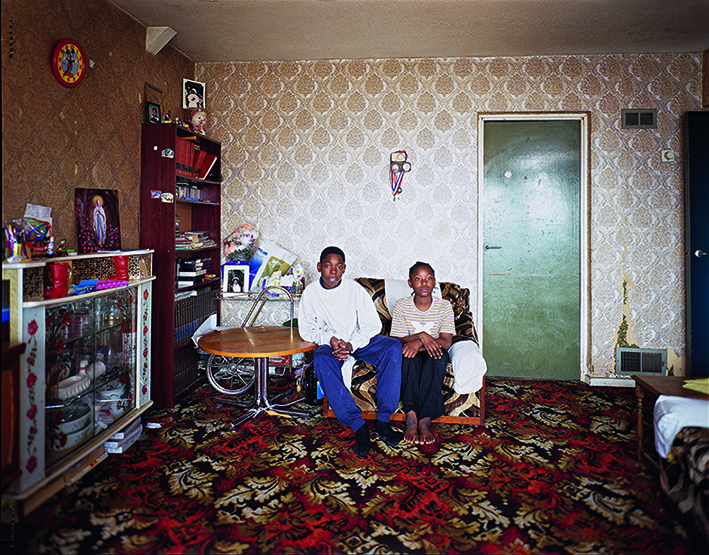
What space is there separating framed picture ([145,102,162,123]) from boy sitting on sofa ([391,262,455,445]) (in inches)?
86.1

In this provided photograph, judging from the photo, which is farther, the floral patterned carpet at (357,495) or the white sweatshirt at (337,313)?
the white sweatshirt at (337,313)

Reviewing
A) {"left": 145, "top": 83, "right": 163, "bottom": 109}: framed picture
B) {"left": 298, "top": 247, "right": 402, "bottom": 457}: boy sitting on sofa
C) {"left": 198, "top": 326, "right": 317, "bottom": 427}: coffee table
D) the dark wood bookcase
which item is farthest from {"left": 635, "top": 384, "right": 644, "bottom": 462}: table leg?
{"left": 145, "top": 83, "right": 163, "bottom": 109}: framed picture

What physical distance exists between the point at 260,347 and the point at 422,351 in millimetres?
1011

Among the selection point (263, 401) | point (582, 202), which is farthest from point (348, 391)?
point (582, 202)

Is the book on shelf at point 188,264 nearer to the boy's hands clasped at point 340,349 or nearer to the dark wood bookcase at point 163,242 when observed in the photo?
the dark wood bookcase at point 163,242

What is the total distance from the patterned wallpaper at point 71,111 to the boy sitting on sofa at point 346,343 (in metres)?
1.38

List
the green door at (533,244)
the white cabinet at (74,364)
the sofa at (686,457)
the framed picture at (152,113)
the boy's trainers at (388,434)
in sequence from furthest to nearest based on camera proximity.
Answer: the green door at (533,244) < the framed picture at (152,113) < the boy's trainers at (388,434) < the white cabinet at (74,364) < the sofa at (686,457)

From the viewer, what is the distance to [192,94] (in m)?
4.06

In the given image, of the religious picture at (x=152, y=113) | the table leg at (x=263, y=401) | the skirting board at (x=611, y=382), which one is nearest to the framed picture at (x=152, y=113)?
the religious picture at (x=152, y=113)

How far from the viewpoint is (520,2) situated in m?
3.09

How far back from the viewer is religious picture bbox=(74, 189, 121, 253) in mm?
2826

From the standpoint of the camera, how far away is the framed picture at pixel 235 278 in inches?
162

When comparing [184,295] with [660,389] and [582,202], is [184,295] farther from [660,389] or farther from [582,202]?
[582,202]

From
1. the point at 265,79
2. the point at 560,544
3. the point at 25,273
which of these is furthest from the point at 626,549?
the point at 265,79
